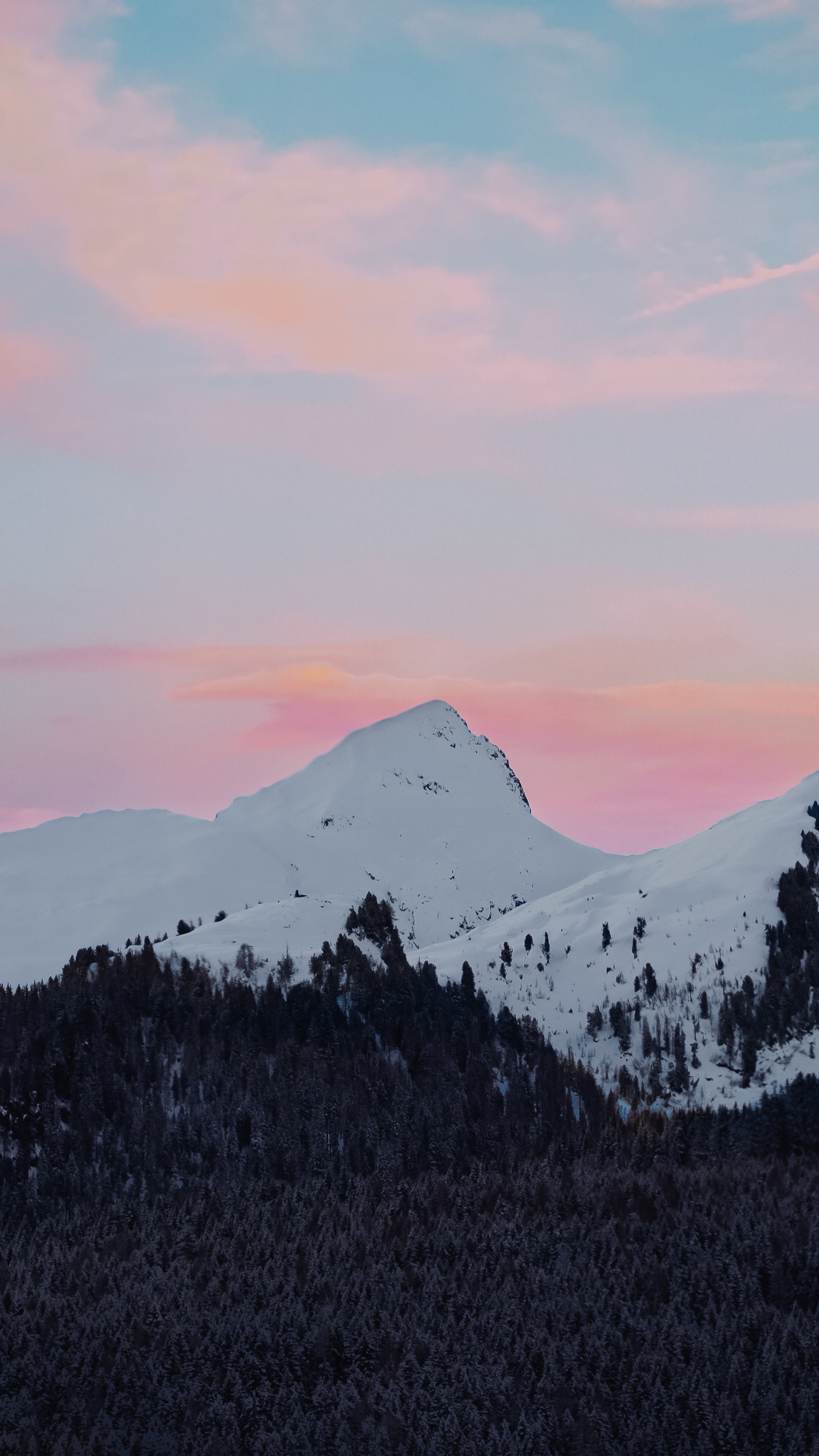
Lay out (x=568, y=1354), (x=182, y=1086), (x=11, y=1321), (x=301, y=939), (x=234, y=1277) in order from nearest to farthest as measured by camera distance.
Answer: (x=568, y=1354), (x=11, y=1321), (x=234, y=1277), (x=182, y=1086), (x=301, y=939)

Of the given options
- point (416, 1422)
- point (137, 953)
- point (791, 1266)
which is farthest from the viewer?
point (137, 953)

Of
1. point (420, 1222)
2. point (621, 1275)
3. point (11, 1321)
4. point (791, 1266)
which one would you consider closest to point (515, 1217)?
point (420, 1222)

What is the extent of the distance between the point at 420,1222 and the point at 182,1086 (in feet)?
147

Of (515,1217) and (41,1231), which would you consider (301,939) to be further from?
(515,1217)

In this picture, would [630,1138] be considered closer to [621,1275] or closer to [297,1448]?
[621,1275]

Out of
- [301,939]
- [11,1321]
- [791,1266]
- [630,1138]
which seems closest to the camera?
[791,1266]

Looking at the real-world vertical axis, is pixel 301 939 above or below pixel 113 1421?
above

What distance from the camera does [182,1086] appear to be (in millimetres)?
69125

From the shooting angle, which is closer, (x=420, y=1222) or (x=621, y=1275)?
(x=621, y=1275)

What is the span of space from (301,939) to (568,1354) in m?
67.3

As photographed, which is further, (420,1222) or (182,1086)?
(182,1086)

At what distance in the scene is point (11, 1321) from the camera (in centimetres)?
2161

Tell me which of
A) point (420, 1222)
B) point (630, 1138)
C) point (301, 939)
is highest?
point (301, 939)

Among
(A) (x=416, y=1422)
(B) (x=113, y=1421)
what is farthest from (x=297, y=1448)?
(B) (x=113, y=1421)
